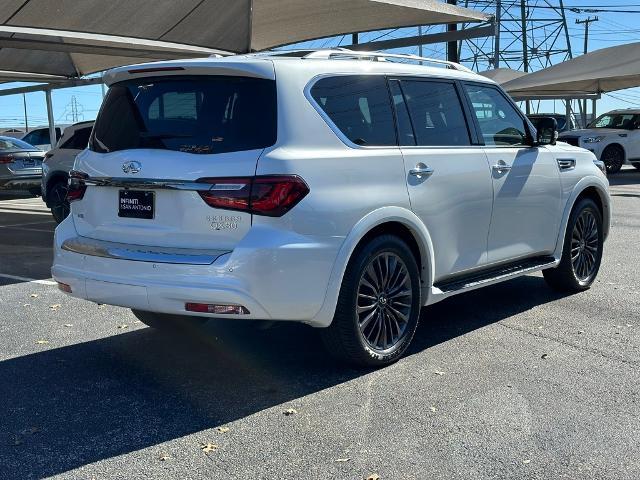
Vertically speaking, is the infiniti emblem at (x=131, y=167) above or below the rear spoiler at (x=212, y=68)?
below

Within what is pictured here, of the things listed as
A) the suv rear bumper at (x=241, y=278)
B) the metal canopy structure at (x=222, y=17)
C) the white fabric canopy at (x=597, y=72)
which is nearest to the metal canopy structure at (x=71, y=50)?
the metal canopy structure at (x=222, y=17)

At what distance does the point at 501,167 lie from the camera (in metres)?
5.82

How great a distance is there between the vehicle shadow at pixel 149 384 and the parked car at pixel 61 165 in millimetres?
7127

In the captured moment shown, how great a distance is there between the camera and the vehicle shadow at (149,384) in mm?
3906

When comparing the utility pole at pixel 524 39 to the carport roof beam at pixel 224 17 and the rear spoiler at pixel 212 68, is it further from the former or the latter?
the rear spoiler at pixel 212 68

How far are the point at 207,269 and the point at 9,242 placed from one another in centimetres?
798

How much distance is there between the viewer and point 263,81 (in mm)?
4473

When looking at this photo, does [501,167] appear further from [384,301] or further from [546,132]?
[384,301]

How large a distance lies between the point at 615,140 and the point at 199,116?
67.5 feet

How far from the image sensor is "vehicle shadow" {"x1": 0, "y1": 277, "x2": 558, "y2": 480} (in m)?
3.91

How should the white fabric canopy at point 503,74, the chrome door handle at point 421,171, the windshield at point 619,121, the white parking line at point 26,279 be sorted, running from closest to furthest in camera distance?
the chrome door handle at point 421,171, the white parking line at point 26,279, the windshield at point 619,121, the white fabric canopy at point 503,74

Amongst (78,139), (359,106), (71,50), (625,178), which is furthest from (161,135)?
(625,178)

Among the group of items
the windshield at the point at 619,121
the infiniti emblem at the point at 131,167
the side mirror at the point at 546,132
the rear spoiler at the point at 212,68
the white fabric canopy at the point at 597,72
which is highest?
the white fabric canopy at the point at 597,72

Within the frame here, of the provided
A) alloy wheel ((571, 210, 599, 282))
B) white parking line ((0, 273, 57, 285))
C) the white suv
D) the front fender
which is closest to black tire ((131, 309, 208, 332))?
the white suv
